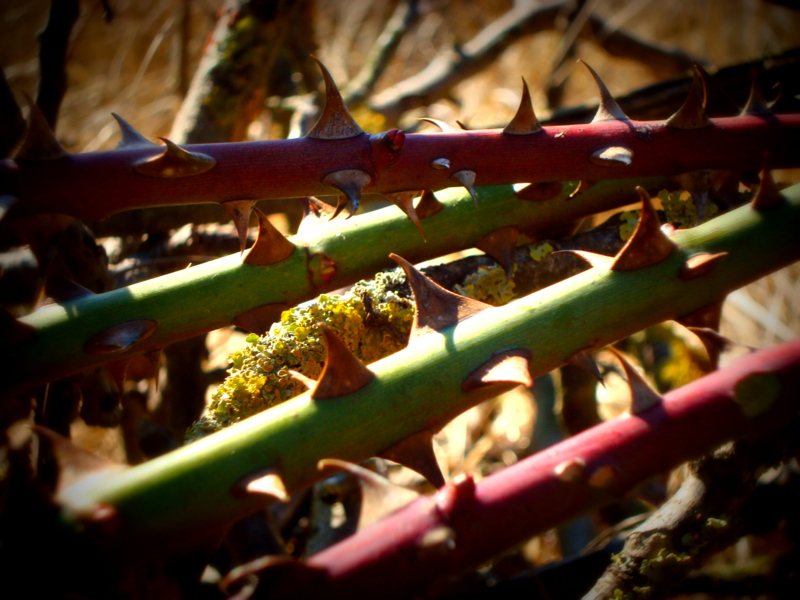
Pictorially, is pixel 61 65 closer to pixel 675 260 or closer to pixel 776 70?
pixel 675 260

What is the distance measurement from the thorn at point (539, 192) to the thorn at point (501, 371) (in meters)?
0.31

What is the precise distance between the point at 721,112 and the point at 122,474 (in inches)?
40.4

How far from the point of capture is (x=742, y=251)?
58 cm

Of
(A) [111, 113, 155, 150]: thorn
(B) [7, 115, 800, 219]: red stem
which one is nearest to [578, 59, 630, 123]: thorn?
(B) [7, 115, 800, 219]: red stem

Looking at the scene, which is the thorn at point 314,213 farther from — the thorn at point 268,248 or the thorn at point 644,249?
the thorn at point 644,249

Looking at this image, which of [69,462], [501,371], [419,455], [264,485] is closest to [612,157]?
[501,371]

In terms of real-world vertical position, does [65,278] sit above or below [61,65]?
below

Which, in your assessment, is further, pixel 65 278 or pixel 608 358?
pixel 608 358

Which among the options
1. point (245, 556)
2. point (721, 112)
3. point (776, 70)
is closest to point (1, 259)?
point (245, 556)

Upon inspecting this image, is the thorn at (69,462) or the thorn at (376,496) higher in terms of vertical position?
the thorn at (69,462)

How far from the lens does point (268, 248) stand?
65cm

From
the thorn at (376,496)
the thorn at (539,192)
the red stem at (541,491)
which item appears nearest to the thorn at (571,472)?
the red stem at (541,491)

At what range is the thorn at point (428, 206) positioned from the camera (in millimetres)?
726

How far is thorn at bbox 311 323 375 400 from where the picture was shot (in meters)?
0.46
